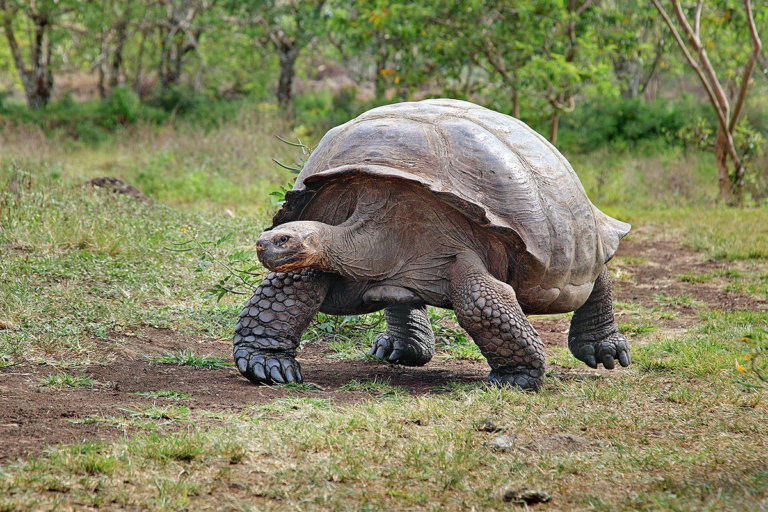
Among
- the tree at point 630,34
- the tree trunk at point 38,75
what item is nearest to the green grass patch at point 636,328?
the tree at point 630,34

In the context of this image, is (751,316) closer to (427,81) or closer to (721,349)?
(721,349)

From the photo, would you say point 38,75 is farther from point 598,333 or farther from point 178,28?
point 598,333

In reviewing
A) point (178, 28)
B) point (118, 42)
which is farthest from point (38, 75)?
point (178, 28)

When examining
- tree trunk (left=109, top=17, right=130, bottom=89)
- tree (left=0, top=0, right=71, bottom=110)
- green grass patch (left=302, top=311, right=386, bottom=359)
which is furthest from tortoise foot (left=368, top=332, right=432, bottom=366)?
tree trunk (left=109, top=17, right=130, bottom=89)

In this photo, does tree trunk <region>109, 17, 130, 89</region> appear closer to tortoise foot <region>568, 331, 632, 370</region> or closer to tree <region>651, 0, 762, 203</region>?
tree <region>651, 0, 762, 203</region>

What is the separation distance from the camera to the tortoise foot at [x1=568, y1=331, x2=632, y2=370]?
4562 mm

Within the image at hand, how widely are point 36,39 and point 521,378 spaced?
1618 centimetres

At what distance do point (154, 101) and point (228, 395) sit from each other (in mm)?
15909

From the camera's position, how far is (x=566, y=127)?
723 inches

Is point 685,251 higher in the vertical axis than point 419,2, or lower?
lower

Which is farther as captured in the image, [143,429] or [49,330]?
[49,330]

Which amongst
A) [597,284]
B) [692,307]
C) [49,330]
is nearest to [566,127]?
[692,307]

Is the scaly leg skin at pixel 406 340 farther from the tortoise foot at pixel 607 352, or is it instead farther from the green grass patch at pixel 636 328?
the green grass patch at pixel 636 328

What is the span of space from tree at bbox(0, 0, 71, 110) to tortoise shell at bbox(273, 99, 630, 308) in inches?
563
